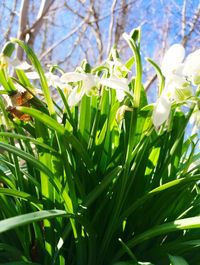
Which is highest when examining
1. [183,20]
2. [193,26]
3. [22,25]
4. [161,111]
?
[183,20]

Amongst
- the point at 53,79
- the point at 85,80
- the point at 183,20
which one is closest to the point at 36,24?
the point at 53,79

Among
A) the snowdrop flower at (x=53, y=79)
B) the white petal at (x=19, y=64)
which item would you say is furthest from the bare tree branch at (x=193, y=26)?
the white petal at (x=19, y=64)

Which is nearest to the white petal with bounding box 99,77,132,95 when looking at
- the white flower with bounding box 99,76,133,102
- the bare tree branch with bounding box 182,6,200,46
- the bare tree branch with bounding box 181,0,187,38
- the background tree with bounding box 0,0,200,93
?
the white flower with bounding box 99,76,133,102

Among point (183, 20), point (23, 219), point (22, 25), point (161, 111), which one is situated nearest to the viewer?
point (23, 219)

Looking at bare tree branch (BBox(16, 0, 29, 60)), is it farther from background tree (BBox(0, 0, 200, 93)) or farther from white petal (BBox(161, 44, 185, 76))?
white petal (BBox(161, 44, 185, 76))

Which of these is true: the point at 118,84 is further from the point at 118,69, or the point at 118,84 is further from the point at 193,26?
the point at 193,26

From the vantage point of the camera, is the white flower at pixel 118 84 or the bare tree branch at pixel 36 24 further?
the bare tree branch at pixel 36 24

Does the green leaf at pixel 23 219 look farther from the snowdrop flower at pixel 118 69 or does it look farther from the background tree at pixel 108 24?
the background tree at pixel 108 24
